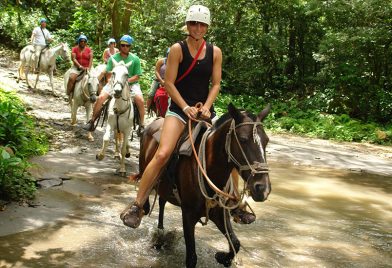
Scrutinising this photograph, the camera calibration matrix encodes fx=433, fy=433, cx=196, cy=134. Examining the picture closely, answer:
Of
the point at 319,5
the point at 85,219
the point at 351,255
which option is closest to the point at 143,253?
the point at 85,219

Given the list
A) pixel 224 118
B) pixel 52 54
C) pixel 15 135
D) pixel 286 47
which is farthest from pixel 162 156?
pixel 286 47

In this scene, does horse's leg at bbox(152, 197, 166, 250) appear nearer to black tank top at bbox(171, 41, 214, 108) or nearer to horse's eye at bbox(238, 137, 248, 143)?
black tank top at bbox(171, 41, 214, 108)

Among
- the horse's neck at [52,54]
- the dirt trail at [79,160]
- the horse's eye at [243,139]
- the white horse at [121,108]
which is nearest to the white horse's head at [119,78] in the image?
the white horse at [121,108]

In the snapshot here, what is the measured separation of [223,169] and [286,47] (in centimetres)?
2000

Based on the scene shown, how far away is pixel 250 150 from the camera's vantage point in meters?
3.75

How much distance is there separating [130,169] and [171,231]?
12.7ft

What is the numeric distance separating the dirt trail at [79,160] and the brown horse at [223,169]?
2301 millimetres

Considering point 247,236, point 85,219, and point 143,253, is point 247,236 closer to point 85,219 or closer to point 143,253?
point 143,253

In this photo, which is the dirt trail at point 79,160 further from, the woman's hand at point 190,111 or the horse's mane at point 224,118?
the horse's mane at point 224,118

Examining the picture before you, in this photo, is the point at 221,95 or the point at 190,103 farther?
the point at 221,95

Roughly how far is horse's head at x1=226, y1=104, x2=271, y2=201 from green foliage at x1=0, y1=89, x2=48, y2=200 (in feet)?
12.6

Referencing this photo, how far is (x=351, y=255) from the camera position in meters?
5.75

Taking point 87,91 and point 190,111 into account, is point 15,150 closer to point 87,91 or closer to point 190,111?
point 87,91

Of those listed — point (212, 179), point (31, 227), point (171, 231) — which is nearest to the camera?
point (212, 179)
